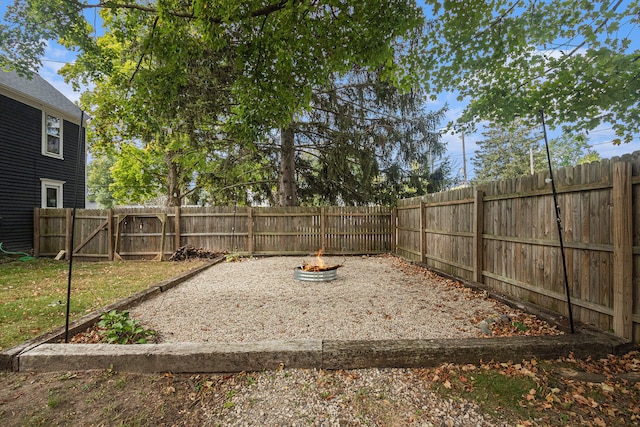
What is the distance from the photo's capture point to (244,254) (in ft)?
35.1

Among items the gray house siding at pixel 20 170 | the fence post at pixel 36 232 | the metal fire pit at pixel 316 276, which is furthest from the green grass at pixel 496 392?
the gray house siding at pixel 20 170

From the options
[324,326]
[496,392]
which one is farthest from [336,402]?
[324,326]

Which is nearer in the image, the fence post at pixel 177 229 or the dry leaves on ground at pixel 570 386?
the dry leaves on ground at pixel 570 386

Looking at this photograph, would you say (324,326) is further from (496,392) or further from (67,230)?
(67,230)

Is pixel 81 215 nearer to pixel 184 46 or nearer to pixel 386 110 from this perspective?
pixel 184 46

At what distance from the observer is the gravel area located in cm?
353

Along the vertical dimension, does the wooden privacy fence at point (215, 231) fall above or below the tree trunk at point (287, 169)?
below

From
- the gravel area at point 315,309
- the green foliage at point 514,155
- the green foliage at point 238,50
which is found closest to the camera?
the gravel area at point 315,309

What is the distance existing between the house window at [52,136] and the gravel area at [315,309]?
33.9ft

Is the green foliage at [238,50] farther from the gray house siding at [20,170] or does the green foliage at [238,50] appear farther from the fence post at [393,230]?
the fence post at [393,230]

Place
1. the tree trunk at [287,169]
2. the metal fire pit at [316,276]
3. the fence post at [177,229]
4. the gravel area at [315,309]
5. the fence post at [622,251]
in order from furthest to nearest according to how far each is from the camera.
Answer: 1. the tree trunk at [287,169]
2. the fence post at [177,229]
3. the metal fire pit at [316,276]
4. the gravel area at [315,309]
5. the fence post at [622,251]

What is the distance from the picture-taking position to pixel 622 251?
115 inches

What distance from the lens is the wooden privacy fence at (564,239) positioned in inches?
115

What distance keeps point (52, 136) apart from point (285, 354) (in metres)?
15.1
